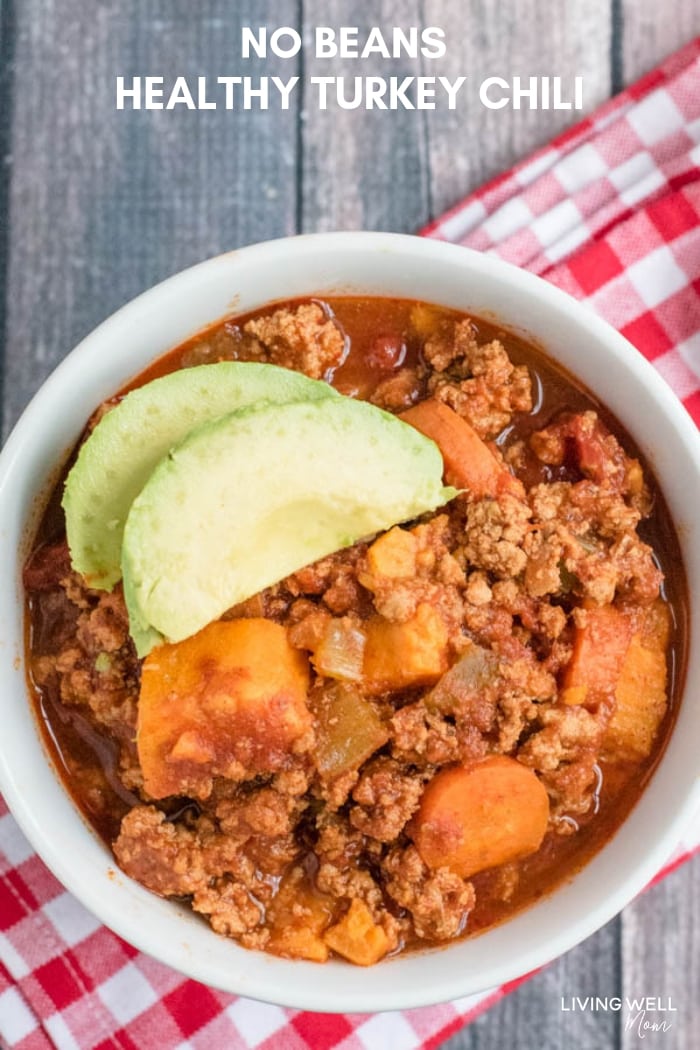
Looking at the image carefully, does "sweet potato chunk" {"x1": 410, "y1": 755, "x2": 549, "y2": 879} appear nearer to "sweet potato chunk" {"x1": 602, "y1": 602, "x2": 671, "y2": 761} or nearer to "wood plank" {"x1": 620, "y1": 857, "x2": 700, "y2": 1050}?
"sweet potato chunk" {"x1": 602, "y1": 602, "x2": 671, "y2": 761}

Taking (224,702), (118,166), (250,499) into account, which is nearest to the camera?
(250,499)

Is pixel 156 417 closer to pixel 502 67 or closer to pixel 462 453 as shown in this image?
pixel 462 453

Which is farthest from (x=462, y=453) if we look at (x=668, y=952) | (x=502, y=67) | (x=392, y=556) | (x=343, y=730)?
(x=668, y=952)

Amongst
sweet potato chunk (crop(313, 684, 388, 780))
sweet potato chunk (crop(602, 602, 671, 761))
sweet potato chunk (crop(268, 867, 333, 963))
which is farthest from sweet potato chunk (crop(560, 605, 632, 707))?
sweet potato chunk (crop(268, 867, 333, 963))

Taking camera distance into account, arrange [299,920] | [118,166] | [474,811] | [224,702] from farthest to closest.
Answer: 1. [118,166]
2. [299,920]
3. [474,811]
4. [224,702]

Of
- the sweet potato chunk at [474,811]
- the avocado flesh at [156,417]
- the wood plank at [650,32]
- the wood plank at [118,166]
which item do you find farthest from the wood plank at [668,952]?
the wood plank at [650,32]

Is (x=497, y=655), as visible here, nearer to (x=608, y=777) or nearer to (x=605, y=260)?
(x=608, y=777)
